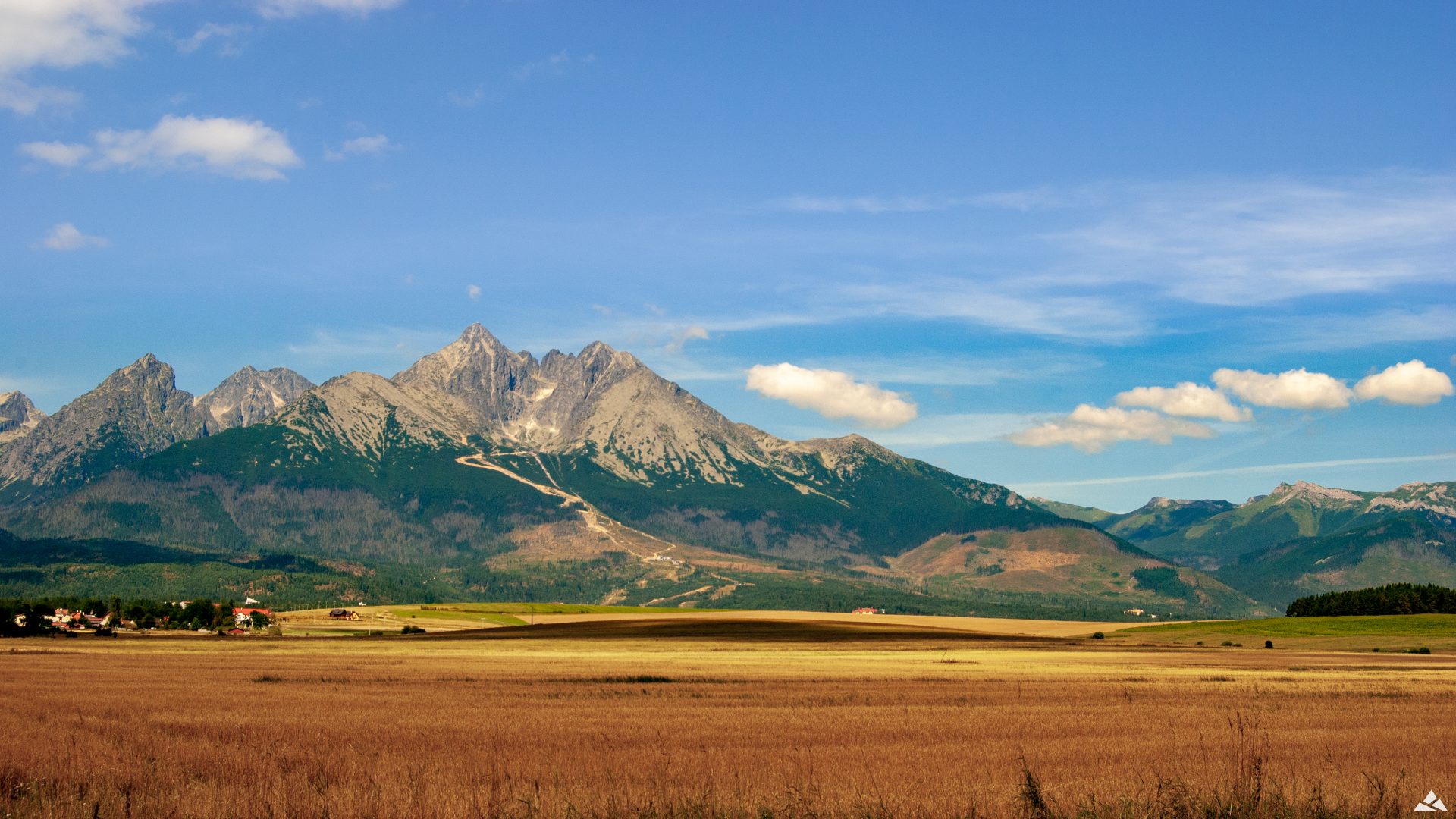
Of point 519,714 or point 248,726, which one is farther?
point 519,714

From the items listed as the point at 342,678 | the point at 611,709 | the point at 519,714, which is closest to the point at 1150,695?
the point at 611,709

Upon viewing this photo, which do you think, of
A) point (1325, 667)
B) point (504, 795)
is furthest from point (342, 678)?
point (1325, 667)

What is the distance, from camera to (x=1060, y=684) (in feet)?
231

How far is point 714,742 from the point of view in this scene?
39.6m

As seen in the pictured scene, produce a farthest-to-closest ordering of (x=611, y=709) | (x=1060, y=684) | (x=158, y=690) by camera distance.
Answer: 1. (x=1060, y=684)
2. (x=158, y=690)
3. (x=611, y=709)

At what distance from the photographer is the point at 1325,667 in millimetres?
96688

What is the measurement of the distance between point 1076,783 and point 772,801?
8609 millimetres

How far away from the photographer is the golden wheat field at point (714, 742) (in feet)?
91.1

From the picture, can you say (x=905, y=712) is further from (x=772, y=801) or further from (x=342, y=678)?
(x=342, y=678)

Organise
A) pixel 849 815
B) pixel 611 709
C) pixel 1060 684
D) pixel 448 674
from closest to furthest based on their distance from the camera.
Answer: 1. pixel 849 815
2. pixel 611 709
3. pixel 1060 684
4. pixel 448 674

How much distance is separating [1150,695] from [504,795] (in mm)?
44105

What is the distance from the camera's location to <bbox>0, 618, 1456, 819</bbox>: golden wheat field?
27.8 meters

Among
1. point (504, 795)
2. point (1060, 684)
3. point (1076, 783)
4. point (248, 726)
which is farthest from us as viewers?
point (1060, 684)

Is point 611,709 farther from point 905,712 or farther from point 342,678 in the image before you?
point 342,678
